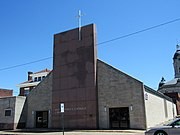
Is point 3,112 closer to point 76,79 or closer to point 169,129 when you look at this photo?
point 76,79

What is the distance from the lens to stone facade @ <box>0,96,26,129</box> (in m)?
34.7

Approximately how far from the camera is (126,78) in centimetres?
2834

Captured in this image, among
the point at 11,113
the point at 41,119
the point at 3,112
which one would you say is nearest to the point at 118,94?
the point at 41,119

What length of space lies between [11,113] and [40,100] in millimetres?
4450

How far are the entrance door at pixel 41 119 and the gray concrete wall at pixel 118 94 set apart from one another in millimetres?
8945

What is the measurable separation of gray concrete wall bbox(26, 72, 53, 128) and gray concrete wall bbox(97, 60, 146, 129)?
26.8 ft

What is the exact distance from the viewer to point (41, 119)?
34969 millimetres

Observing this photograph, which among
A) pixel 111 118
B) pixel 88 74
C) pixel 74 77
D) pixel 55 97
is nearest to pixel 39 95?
pixel 55 97

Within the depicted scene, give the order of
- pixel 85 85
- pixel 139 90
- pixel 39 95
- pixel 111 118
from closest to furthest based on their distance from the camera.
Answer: pixel 139 90 < pixel 111 118 < pixel 85 85 < pixel 39 95

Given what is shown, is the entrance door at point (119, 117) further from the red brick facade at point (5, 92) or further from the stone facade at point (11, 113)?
the red brick facade at point (5, 92)

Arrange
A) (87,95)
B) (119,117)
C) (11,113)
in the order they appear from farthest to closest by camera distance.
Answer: (11,113) → (87,95) → (119,117)

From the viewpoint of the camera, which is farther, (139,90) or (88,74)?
(88,74)

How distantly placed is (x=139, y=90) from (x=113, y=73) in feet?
12.8

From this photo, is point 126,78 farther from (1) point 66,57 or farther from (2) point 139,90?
(1) point 66,57
